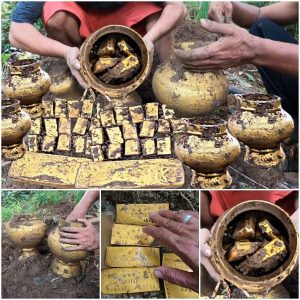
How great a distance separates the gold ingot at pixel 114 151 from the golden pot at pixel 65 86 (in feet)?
1.23

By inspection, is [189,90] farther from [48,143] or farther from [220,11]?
[48,143]

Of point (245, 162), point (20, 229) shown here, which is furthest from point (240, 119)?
point (20, 229)

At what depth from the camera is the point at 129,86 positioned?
2652mm

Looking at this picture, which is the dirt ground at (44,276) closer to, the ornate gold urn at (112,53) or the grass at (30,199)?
the grass at (30,199)

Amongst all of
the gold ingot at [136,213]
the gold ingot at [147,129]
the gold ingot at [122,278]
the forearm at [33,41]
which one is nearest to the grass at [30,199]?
the gold ingot at [136,213]

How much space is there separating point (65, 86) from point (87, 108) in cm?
17

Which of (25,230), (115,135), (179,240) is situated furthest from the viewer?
(115,135)

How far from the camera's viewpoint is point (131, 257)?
92.3 inches

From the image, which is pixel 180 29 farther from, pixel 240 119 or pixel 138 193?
pixel 138 193

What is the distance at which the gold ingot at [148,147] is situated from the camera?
8.55 ft

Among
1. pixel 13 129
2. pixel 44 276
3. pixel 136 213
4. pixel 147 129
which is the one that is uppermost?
pixel 13 129

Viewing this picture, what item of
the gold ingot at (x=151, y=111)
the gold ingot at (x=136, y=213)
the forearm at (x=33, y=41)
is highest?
the forearm at (x=33, y=41)

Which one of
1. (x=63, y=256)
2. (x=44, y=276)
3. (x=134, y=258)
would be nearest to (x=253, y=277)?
(x=134, y=258)

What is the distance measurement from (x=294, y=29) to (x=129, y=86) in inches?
31.2
